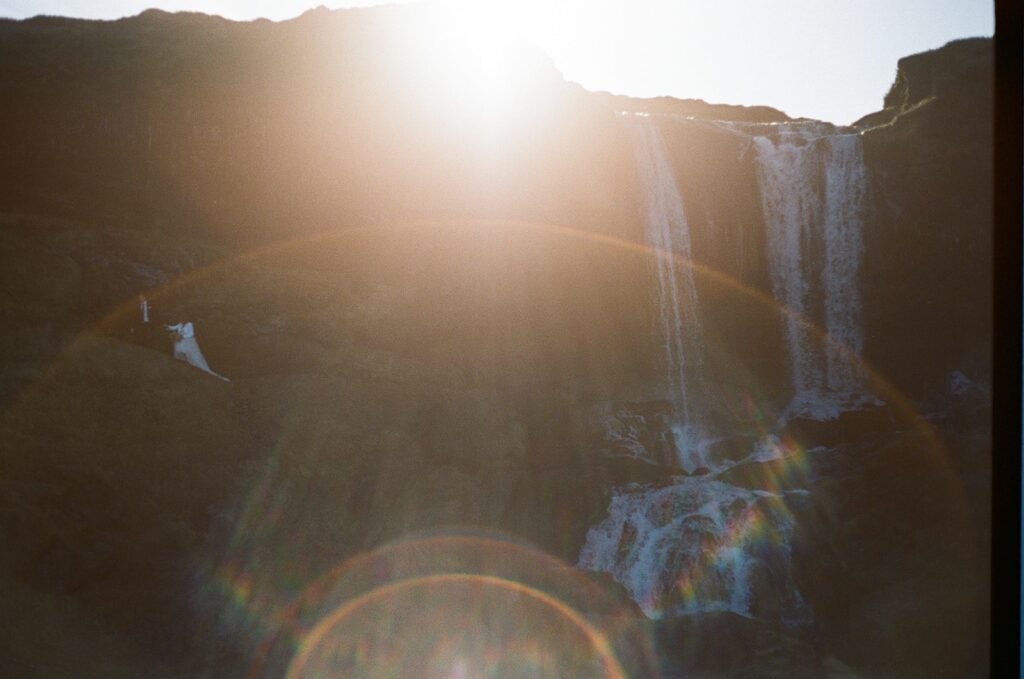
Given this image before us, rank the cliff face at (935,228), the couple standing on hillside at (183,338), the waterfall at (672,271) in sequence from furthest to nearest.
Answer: the cliff face at (935,228)
the waterfall at (672,271)
the couple standing on hillside at (183,338)

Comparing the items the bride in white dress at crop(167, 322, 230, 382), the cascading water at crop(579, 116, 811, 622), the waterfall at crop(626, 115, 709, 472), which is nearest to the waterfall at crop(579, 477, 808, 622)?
the cascading water at crop(579, 116, 811, 622)

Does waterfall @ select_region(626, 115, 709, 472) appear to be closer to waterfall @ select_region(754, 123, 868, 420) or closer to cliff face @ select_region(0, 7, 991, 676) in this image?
cliff face @ select_region(0, 7, 991, 676)

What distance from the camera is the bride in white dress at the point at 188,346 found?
11.8 m

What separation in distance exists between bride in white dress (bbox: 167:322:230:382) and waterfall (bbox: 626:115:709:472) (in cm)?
978

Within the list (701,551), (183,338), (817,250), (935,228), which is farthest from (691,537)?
(935,228)

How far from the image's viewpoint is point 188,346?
12.0 m

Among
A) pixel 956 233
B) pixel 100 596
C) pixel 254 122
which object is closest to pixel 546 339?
pixel 254 122

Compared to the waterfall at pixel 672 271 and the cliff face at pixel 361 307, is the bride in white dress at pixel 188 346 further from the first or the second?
the waterfall at pixel 672 271

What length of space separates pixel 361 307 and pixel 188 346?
3.15 metres

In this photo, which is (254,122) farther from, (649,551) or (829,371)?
(829,371)

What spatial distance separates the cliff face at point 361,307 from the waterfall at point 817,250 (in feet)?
1.40

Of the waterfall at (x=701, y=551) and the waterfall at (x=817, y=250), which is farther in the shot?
the waterfall at (x=817, y=250)

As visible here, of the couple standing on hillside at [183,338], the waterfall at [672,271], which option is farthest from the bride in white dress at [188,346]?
the waterfall at [672,271]

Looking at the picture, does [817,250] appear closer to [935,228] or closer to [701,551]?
[935,228]
